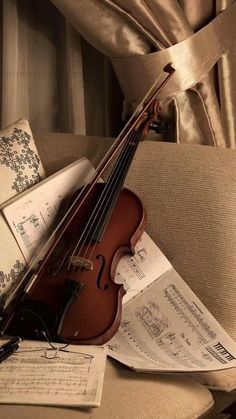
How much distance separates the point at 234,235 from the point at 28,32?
3.26 ft

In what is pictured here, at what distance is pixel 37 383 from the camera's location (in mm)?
1045

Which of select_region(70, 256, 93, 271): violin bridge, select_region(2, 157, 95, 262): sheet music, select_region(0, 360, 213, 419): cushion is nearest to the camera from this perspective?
select_region(0, 360, 213, 419): cushion

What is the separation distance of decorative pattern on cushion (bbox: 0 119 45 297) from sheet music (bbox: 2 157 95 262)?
0.02 m

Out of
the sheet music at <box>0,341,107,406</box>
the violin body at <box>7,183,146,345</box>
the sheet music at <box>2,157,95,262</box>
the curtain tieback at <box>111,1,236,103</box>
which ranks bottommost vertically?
the sheet music at <box>0,341,107,406</box>

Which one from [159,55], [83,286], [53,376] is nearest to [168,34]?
[159,55]

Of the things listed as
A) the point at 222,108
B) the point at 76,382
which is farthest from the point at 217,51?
the point at 76,382

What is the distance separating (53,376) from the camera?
1.06m

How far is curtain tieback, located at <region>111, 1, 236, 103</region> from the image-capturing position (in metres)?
1.54

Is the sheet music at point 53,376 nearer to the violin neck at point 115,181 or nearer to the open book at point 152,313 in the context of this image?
the open book at point 152,313

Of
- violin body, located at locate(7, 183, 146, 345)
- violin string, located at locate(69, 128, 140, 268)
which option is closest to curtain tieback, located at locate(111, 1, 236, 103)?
violin string, located at locate(69, 128, 140, 268)

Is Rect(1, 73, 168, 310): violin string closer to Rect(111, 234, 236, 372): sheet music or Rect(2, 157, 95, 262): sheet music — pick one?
Rect(2, 157, 95, 262): sheet music

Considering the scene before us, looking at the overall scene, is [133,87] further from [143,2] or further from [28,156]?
[28,156]

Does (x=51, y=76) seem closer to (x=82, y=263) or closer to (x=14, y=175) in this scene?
(x=14, y=175)

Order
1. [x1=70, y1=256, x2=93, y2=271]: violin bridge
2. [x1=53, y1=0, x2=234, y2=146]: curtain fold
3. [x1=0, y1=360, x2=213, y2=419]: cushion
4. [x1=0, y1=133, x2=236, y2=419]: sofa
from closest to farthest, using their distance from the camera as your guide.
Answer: [x1=0, y1=360, x2=213, y2=419]: cushion → [x1=0, y1=133, x2=236, y2=419]: sofa → [x1=70, y1=256, x2=93, y2=271]: violin bridge → [x1=53, y1=0, x2=234, y2=146]: curtain fold
